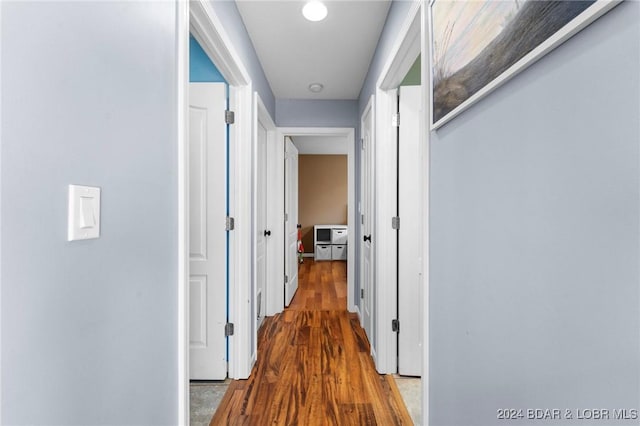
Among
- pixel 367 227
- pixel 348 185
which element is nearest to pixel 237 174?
pixel 367 227

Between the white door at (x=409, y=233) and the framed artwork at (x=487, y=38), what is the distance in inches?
40.8

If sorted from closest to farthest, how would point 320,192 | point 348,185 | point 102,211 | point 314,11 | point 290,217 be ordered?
point 102,211 → point 314,11 → point 348,185 → point 290,217 → point 320,192

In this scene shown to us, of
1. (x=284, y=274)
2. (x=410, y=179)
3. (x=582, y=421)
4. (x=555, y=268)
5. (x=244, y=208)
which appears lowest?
(x=284, y=274)

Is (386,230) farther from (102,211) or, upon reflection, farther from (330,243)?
(330,243)

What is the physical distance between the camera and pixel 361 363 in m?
2.43

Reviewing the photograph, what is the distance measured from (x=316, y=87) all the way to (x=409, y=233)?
5.91 ft

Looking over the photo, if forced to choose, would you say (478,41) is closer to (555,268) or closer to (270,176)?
(555,268)

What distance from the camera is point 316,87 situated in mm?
3256

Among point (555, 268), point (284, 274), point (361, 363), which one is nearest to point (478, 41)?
point (555, 268)

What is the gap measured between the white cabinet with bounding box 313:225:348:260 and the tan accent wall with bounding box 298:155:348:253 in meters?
0.39

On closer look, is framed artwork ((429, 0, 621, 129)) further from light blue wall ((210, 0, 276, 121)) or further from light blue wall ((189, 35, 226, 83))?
light blue wall ((189, 35, 226, 83))

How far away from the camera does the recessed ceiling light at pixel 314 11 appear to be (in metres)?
1.98

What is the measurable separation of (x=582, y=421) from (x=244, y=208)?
194cm

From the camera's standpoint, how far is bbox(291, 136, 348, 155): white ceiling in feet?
18.9
